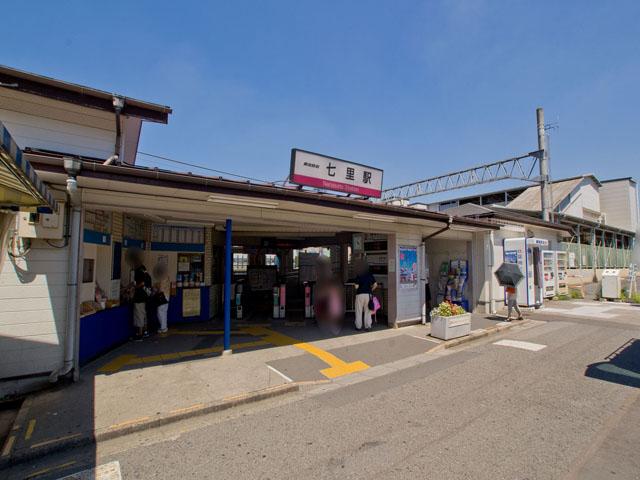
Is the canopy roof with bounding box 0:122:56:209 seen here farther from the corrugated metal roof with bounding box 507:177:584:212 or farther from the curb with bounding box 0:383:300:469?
the corrugated metal roof with bounding box 507:177:584:212

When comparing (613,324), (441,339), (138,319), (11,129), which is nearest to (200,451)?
(138,319)

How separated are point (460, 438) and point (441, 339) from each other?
4748mm

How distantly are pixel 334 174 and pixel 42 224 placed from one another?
631cm

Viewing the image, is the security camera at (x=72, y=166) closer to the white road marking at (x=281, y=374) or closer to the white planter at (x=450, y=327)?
the white road marking at (x=281, y=374)

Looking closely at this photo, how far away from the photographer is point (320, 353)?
6.95 m

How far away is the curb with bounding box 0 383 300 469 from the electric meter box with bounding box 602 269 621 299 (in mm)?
17722

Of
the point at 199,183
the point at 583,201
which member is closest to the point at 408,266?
the point at 199,183

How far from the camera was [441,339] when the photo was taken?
808 cm

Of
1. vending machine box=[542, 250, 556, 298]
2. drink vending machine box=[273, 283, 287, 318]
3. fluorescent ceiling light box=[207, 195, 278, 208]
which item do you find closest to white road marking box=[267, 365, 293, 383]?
fluorescent ceiling light box=[207, 195, 278, 208]

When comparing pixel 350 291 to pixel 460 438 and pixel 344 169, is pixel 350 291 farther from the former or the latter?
pixel 460 438

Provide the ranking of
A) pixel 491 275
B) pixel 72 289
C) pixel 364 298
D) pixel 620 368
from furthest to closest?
pixel 491 275 → pixel 364 298 → pixel 620 368 → pixel 72 289

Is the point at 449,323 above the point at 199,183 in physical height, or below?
below

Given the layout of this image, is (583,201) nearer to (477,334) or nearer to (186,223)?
(477,334)

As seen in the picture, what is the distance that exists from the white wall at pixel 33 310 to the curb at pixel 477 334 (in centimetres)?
743
